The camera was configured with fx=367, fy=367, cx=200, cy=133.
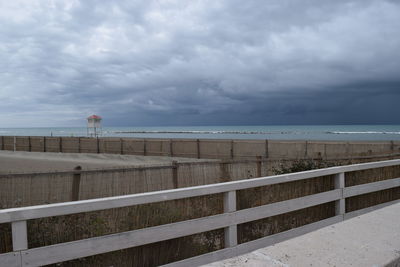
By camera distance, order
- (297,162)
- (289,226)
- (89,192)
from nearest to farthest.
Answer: (289,226) → (89,192) → (297,162)

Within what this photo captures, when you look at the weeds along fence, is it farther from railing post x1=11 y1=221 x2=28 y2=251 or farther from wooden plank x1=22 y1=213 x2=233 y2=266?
railing post x1=11 y1=221 x2=28 y2=251

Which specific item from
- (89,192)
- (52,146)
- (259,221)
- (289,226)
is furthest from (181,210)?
(52,146)

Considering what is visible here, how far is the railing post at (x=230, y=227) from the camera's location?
4500mm

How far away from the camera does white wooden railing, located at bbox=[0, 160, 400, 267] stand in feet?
10.2

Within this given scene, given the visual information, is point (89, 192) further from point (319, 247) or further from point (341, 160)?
point (341, 160)

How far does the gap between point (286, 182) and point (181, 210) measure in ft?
6.47

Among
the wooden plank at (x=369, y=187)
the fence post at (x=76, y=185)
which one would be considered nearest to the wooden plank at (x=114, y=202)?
the wooden plank at (x=369, y=187)

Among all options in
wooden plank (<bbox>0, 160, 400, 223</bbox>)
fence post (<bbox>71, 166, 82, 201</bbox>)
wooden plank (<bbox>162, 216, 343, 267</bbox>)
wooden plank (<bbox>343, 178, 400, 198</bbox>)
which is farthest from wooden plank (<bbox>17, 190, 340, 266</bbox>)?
fence post (<bbox>71, 166, 82, 201</bbox>)

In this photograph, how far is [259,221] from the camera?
517 cm

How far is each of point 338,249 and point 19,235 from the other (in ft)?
11.0

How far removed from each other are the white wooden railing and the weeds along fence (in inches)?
316

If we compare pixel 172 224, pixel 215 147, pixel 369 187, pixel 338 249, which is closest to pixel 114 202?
pixel 172 224

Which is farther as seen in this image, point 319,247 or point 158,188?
point 158,188

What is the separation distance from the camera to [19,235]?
3.10 meters
